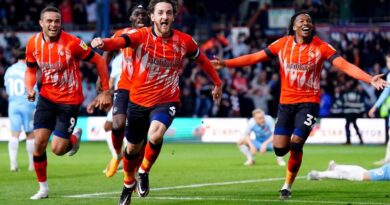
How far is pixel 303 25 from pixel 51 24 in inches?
137

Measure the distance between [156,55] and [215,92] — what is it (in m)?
1.40

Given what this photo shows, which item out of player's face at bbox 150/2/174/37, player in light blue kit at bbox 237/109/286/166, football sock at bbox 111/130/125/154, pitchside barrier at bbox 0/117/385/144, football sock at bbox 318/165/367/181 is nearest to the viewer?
player's face at bbox 150/2/174/37

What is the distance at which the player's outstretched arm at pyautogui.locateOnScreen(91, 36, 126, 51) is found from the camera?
12164mm

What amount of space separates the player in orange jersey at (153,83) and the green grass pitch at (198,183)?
29.7 inches

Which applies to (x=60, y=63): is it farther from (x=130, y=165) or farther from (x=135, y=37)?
(x=130, y=165)

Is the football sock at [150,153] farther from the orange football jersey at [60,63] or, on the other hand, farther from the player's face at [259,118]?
the player's face at [259,118]

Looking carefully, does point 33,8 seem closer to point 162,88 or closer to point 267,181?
point 267,181

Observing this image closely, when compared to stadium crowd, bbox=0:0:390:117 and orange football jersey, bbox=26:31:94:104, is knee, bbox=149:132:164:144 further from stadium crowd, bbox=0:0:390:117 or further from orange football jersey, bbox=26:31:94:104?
stadium crowd, bbox=0:0:390:117

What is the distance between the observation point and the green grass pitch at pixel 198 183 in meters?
14.0

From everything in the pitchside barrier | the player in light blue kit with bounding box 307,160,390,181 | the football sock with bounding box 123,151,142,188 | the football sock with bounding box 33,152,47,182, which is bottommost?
the pitchside barrier

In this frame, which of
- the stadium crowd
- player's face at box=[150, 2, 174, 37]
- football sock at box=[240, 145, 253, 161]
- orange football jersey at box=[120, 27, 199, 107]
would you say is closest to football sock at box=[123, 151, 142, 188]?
orange football jersey at box=[120, 27, 199, 107]

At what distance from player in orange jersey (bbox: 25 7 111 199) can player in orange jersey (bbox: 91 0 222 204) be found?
3.85 ft

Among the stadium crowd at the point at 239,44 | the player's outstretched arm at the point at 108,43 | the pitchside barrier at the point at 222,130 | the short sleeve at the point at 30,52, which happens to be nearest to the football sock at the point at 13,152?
the short sleeve at the point at 30,52

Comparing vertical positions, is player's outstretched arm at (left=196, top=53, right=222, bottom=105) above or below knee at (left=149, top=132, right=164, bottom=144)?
above
